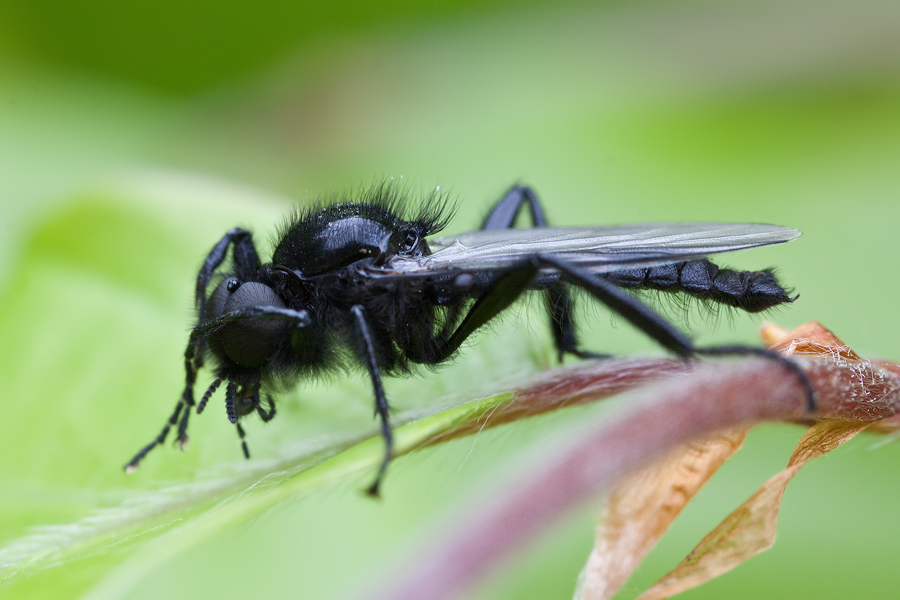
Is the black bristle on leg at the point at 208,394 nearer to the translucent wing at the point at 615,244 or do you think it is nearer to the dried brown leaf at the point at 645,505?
the translucent wing at the point at 615,244

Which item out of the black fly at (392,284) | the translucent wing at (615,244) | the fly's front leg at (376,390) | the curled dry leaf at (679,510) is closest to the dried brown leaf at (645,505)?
the curled dry leaf at (679,510)

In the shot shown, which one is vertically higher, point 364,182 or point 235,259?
point 364,182

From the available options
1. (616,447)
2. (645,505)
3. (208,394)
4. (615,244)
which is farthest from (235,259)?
(616,447)

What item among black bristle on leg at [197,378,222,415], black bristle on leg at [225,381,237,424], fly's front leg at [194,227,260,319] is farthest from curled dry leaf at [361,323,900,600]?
fly's front leg at [194,227,260,319]

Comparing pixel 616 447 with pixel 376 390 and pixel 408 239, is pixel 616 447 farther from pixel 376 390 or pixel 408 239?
pixel 408 239

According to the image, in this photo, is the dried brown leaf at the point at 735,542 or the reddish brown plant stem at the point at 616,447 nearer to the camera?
the reddish brown plant stem at the point at 616,447

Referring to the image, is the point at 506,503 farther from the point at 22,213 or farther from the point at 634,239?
the point at 22,213

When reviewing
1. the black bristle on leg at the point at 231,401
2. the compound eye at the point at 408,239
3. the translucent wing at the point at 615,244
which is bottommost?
the black bristle on leg at the point at 231,401

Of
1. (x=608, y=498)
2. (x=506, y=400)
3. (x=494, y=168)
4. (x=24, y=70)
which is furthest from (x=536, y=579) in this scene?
(x=24, y=70)
